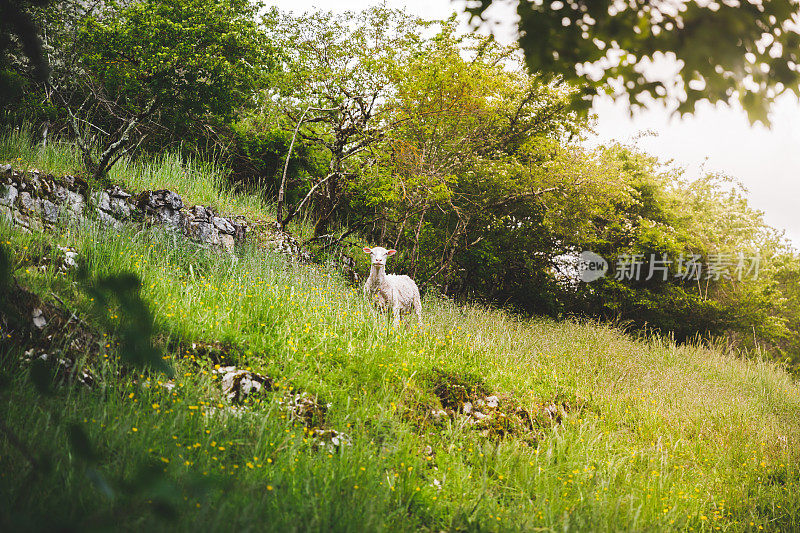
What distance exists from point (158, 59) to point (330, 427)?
22.3 feet

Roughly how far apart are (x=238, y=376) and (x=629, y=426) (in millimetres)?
4310

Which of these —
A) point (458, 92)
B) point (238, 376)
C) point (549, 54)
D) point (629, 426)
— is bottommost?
point (629, 426)

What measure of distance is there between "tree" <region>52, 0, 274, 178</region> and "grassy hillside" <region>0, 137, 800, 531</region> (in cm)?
174

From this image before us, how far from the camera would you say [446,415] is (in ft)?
13.9

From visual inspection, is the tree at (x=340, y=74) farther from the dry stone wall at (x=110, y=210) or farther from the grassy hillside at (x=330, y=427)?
the grassy hillside at (x=330, y=427)

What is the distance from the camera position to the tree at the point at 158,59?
7.39 m

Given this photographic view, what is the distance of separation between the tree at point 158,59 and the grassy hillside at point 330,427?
1.74 meters

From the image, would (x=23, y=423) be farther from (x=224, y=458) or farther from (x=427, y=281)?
(x=427, y=281)

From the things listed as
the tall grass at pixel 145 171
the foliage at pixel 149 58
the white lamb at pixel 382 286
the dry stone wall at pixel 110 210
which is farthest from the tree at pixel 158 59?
the white lamb at pixel 382 286

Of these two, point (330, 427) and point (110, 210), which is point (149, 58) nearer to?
point (110, 210)

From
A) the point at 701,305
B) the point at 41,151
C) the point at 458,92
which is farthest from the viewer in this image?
the point at 701,305

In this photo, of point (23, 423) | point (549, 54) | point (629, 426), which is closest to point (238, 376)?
point (23, 423)

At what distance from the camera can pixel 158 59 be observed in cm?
731

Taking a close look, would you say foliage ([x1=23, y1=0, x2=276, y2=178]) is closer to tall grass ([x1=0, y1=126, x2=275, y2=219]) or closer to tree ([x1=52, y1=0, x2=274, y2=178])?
tree ([x1=52, y1=0, x2=274, y2=178])
